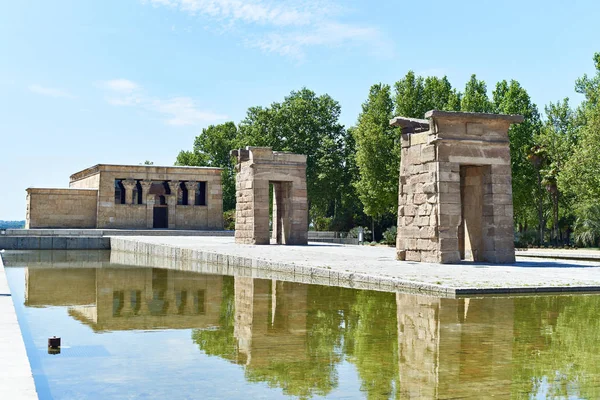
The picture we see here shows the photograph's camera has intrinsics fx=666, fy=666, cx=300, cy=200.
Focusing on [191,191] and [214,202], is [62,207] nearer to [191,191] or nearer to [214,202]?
[191,191]

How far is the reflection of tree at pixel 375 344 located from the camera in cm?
525

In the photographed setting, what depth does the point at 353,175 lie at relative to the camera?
5081cm

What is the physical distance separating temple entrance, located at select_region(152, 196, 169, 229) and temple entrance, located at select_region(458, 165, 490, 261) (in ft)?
104

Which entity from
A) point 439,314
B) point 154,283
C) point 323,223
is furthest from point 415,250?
point 323,223

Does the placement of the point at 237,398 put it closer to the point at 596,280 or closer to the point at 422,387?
the point at 422,387

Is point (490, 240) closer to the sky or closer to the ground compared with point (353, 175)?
closer to the ground

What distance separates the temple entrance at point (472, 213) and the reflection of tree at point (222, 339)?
10.9 metres

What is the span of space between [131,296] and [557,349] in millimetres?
7546

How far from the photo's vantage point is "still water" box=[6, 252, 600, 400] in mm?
5152

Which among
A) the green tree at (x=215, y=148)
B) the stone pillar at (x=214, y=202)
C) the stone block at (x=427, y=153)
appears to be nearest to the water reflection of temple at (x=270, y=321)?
the stone block at (x=427, y=153)

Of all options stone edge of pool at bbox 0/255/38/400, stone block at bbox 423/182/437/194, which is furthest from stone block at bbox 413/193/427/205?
stone edge of pool at bbox 0/255/38/400

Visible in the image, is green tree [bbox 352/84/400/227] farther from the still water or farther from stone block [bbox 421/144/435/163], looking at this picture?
the still water

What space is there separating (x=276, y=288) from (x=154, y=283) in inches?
124

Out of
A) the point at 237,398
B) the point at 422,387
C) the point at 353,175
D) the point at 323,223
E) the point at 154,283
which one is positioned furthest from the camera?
the point at 323,223
